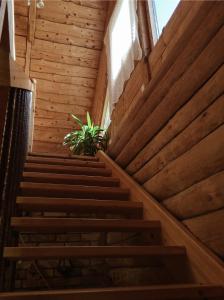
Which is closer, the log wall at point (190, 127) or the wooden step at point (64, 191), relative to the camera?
the log wall at point (190, 127)

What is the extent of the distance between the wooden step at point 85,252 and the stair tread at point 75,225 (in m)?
0.27

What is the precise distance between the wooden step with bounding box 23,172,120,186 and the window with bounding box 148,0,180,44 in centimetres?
176

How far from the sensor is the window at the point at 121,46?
389 centimetres

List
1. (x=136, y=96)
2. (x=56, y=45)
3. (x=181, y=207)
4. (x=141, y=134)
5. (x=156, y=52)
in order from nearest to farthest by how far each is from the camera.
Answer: (x=181, y=207), (x=141, y=134), (x=156, y=52), (x=136, y=96), (x=56, y=45)

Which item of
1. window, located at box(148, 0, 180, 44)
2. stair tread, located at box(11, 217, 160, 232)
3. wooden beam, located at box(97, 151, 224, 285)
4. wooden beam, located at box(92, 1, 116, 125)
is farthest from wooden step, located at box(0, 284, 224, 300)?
wooden beam, located at box(92, 1, 116, 125)

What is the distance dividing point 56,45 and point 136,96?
2993mm

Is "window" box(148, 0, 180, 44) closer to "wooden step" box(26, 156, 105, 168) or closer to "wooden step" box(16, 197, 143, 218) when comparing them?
"wooden step" box(26, 156, 105, 168)

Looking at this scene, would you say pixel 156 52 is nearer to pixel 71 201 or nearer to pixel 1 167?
pixel 71 201

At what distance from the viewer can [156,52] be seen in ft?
10.4

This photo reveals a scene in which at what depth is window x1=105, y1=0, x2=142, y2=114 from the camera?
3.89 metres

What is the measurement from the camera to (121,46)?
4465mm

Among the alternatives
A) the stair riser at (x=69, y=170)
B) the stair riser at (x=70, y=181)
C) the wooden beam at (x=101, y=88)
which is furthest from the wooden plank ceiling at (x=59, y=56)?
the stair riser at (x=70, y=181)

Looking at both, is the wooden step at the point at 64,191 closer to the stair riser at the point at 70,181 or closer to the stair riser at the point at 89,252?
the stair riser at the point at 70,181

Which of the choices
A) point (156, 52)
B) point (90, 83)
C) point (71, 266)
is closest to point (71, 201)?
point (71, 266)
